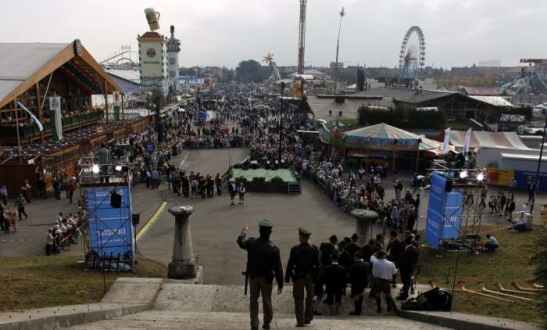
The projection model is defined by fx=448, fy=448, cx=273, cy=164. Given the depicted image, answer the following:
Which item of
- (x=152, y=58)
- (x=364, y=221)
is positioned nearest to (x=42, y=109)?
(x=364, y=221)

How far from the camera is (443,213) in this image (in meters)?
14.0

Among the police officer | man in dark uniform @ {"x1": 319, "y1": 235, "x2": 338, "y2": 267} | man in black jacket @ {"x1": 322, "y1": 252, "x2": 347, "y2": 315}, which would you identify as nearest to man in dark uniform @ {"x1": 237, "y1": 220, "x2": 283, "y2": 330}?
the police officer

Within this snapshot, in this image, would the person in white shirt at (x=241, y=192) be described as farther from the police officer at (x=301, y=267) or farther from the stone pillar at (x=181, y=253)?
the police officer at (x=301, y=267)

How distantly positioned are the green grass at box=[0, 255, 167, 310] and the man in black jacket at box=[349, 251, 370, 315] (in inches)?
178

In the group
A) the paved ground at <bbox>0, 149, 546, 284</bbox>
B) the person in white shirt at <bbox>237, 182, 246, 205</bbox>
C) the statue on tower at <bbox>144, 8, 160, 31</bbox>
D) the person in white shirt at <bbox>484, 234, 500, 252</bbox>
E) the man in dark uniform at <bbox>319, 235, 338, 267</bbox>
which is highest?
the statue on tower at <bbox>144, 8, 160, 31</bbox>

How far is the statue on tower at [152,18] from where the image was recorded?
3489 inches

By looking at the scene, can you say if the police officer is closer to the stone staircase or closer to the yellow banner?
the stone staircase

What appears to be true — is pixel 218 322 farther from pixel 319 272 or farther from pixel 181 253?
pixel 181 253

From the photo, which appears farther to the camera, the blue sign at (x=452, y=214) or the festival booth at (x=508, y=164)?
the festival booth at (x=508, y=164)

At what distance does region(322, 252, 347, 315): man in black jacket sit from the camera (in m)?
7.23

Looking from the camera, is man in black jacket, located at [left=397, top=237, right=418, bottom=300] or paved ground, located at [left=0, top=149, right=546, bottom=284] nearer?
man in black jacket, located at [left=397, top=237, right=418, bottom=300]

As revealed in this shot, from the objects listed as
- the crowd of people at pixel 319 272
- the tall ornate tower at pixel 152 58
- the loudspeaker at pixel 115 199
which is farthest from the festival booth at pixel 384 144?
the tall ornate tower at pixel 152 58

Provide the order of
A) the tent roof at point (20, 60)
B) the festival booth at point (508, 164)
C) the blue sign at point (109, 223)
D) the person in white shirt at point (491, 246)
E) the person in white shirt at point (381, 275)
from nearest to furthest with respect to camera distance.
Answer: the person in white shirt at point (381, 275)
the blue sign at point (109, 223)
the person in white shirt at point (491, 246)
the festival booth at point (508, 164)
the tent roof at point (20, 60)

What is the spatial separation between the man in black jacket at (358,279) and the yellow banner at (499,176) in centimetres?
2142
